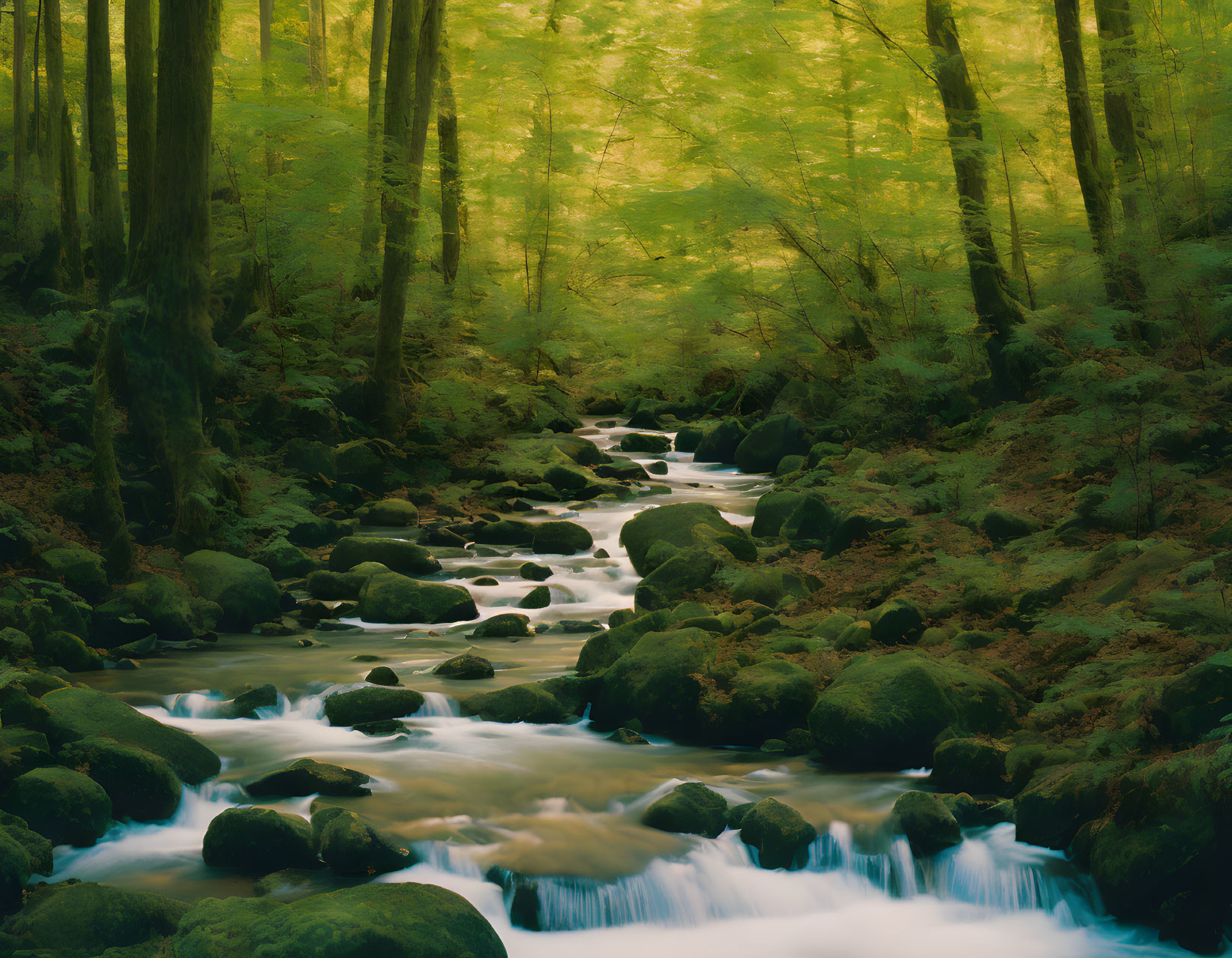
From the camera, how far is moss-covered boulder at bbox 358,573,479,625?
8578 millimetres

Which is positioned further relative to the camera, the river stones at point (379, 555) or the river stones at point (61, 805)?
the river stones at point (379, 555)

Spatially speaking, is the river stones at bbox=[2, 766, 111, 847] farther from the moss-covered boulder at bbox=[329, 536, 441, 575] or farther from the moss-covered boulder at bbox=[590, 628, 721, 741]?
the moss-covered boulder at bbox=[329, 536, 441, 575]

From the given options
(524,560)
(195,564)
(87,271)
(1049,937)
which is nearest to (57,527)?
(195,564)

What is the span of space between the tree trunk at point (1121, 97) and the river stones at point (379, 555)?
27.3 feet

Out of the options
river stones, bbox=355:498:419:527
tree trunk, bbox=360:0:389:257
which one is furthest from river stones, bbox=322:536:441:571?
tree trunk, bbox=360:0:389:257

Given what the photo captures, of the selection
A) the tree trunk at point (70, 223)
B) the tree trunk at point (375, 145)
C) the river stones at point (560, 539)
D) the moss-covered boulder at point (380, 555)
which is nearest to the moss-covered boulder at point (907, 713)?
the moss-covered boulder at point (380, 555)

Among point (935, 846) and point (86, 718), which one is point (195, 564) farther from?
point (935, 846)

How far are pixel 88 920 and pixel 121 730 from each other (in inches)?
63.1

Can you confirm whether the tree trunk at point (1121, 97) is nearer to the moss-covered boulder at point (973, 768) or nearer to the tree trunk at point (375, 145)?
the moss-covered boulder at point (973, 768)

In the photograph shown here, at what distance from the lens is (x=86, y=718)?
16.2 feet

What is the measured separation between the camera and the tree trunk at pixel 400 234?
12766 mm

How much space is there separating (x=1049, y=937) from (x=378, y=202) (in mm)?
12261

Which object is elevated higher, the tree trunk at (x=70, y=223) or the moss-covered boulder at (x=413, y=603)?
the tree trunk at (x=70, y=223)

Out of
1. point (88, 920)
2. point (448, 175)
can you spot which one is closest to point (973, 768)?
point (88, 920)
